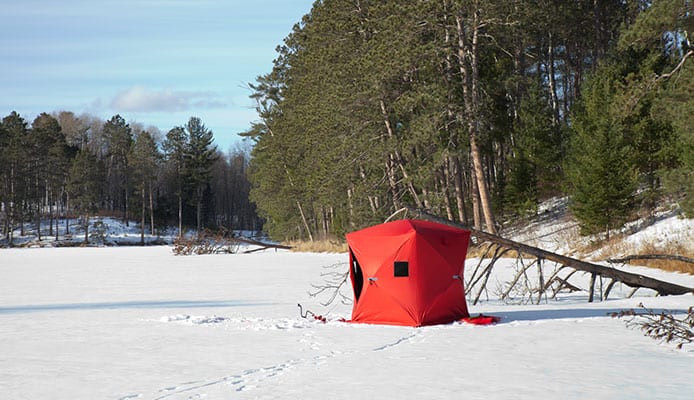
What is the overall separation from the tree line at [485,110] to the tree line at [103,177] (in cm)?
4212

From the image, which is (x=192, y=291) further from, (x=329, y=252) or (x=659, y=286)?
(x=329, y=252)

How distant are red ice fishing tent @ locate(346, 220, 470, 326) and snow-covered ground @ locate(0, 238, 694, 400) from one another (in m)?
0.38

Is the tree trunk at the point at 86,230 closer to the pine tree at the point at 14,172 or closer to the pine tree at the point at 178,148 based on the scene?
the pine tree at the point at 14,172

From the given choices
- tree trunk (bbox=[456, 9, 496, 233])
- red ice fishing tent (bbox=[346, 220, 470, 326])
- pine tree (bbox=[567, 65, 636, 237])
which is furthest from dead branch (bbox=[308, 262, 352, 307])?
pine tree (bbox=[567, 65, 636, 237])

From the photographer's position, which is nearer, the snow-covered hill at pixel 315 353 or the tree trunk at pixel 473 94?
the snow-covered hill at pixel 315 353

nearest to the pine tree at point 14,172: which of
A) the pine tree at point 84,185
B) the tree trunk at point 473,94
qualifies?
the pine tree at point 84,185

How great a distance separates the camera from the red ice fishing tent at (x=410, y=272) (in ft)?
34.7

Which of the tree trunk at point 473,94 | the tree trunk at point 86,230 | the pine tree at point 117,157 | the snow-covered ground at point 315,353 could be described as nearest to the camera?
the snow-covered ground at point 315,353

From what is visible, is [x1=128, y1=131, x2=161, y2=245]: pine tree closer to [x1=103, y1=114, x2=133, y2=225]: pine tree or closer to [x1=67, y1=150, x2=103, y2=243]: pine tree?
[x1=67, y1=150, x2=103, y2=243]: pine tree

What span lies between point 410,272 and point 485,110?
15.4m

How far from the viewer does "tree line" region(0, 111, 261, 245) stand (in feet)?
241

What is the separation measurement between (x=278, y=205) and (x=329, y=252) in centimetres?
1511

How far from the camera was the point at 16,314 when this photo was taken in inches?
509

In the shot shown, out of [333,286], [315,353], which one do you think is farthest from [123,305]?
[315,353]
